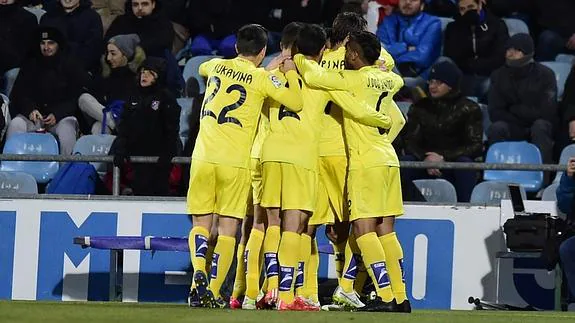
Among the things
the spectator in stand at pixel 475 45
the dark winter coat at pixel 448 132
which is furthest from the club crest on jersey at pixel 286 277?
the spectator in stand at pixel 475 45

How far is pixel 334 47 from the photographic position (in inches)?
532

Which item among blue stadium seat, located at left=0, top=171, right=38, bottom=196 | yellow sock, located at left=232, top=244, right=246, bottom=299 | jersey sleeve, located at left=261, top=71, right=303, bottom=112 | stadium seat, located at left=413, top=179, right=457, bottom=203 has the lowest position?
yellow sock, located at left=232, top=244, right=246, bottom=299

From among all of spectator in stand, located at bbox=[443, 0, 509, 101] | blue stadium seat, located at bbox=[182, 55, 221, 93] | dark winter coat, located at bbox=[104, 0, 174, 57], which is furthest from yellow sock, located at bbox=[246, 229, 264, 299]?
spectator in stand, located at bbox=[443, 0, 509, 101]

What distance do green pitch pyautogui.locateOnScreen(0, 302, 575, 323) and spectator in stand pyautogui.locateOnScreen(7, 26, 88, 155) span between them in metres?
4.50

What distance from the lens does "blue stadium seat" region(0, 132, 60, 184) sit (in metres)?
16.8

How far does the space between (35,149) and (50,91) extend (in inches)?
38.3

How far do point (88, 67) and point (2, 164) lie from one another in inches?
78.1

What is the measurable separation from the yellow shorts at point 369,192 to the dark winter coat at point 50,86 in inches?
213

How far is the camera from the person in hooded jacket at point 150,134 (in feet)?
51.7

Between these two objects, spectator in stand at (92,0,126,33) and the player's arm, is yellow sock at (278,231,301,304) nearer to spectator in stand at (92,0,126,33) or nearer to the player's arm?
the player's arm

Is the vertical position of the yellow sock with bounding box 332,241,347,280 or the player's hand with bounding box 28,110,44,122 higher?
the player's hand with bounding box 28,110,44,122

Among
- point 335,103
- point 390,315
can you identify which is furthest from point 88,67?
point 390,315

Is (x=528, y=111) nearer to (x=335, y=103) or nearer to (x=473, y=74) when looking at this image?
(x=473, y=74)

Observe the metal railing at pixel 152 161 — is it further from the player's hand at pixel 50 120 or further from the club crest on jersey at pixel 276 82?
the club crest on jersey at pixel 276 82
